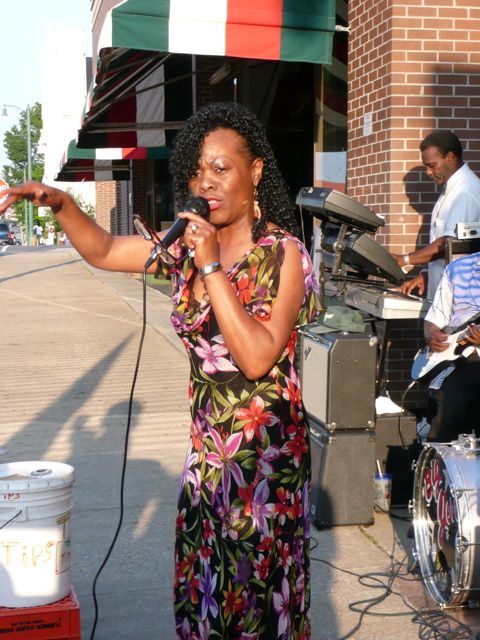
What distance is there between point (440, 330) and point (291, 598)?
220 centimetres

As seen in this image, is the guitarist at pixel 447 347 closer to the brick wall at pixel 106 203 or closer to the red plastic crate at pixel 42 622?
the red plastic crate at pixel 42 622

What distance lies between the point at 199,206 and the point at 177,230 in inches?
4.4

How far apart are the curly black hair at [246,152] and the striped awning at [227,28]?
11.8 feet

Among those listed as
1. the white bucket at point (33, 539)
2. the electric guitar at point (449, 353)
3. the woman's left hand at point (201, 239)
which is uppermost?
the woman's left hand at point (201, 239)

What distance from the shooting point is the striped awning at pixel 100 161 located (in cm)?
1351

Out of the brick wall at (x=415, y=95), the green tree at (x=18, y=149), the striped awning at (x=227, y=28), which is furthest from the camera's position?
the green tree at (x=18, y=149)

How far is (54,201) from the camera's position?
92.6 inches

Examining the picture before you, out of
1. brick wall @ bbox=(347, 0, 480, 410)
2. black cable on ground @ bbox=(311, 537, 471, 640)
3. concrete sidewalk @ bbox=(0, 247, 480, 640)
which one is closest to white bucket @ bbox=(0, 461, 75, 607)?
concrete sidewalk @ bbox=(0, 247, 480, 640)

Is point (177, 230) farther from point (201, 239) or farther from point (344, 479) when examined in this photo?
point (344, 479)

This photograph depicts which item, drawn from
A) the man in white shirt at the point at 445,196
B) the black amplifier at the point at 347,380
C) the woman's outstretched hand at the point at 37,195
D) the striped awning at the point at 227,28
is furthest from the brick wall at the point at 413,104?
the woman's outstretched hand at the point at 37,195

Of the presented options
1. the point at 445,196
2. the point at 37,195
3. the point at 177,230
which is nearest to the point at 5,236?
the point at 445,196

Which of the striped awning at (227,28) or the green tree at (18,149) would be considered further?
the green tree at (18,149)

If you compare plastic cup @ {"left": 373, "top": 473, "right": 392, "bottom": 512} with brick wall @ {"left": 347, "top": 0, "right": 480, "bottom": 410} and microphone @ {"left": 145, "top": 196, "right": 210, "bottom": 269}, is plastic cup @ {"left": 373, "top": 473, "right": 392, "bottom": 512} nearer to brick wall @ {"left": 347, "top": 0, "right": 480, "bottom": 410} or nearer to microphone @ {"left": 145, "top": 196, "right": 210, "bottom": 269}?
brick wall @ {"left": 347, "top": 0, "right": 480, "bottom": 410}

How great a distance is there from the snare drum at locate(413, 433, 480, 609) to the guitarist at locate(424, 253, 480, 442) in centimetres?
59
